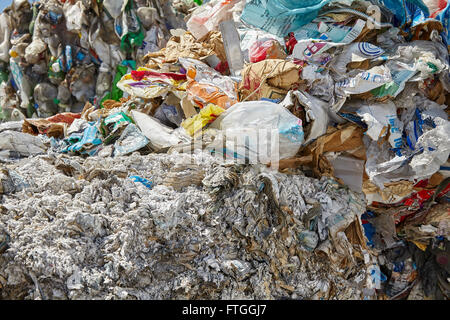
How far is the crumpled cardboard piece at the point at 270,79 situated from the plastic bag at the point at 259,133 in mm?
162

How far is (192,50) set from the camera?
2.39 m

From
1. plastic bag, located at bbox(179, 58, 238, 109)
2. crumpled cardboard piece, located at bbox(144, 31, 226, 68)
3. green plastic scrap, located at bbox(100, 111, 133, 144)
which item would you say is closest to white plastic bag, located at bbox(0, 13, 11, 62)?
crumpled cardboard piece, located at bbox(144, 31, 226, 68)

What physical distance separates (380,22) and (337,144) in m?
0.69

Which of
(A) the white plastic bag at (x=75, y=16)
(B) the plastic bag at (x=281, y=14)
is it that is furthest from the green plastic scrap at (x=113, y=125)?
(A) the white plastic bag at (x=75, y=16)

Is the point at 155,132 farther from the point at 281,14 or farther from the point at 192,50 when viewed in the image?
the point at 281,14

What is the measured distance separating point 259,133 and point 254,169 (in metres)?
0.16

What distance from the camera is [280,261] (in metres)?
1.54

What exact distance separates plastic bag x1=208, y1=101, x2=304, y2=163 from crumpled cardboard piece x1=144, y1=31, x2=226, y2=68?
0.67 m

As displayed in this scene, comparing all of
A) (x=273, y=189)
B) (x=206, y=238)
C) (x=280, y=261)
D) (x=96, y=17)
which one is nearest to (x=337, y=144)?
(x=273, y=189)

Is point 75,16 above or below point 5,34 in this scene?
above

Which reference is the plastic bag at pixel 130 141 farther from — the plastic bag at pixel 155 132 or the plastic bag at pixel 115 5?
the plastic bag at pixel 115 5

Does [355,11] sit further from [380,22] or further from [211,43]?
[211,43]

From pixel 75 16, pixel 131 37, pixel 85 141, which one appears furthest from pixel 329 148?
pixel 75 16

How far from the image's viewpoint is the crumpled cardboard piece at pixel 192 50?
2.34m
